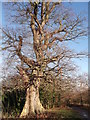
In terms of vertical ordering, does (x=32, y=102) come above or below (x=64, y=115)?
above

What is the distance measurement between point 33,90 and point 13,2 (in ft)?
16.4

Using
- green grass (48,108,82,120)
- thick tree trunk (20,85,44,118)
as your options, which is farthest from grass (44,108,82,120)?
thick tree trunk (20,85,44,118)

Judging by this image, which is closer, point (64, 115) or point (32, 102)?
point (64, 115)

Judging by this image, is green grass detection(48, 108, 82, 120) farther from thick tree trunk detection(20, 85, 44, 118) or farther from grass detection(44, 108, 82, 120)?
thick tree trunk detection(20, 85, 44, 118)

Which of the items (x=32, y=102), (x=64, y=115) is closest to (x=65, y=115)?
(x=64, y=115)

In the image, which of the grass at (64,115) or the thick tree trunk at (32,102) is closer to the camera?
the grass at (64,115)

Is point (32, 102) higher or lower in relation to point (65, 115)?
higher

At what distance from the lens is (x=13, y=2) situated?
8.17 m

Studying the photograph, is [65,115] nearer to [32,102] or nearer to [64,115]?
[64,115]

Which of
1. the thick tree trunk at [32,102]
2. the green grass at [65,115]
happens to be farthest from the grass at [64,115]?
the thick tree trunk at [32,102]

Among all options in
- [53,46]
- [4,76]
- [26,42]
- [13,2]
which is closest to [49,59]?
[53,46]

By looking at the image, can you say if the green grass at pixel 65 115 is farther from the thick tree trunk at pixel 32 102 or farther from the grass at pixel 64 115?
the thick tree trunk at pixel 32 102

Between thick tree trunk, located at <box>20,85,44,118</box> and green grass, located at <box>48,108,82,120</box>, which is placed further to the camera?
thick tree trunk, located at <box>20,85,44,118</box>

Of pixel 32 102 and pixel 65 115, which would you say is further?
pixel 32 102
